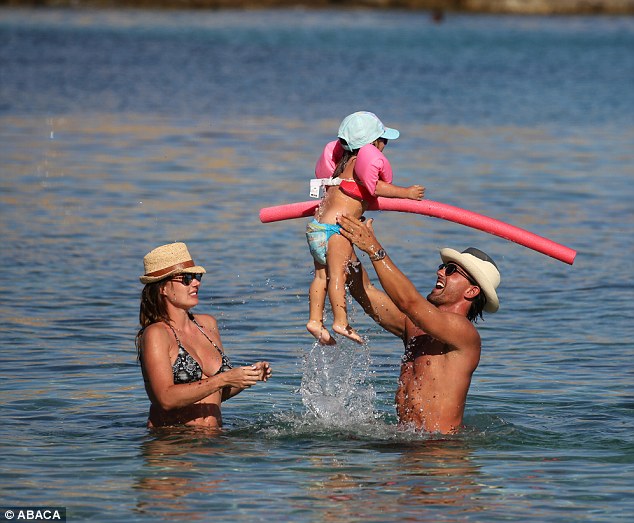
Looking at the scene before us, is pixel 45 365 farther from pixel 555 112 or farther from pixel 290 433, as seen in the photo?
pixel 555 112

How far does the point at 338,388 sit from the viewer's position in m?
9.88

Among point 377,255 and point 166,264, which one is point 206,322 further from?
point 377,255

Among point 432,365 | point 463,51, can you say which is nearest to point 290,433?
point 432,365

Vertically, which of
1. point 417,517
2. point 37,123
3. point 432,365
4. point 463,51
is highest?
point 463,51

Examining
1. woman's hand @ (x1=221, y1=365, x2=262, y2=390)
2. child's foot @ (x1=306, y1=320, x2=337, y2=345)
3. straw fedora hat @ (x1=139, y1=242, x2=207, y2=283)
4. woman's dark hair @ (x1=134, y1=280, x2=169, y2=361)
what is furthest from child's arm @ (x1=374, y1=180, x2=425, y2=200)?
woman's dark hair @ (x1=134, y1=280, x2=169, y2=361)

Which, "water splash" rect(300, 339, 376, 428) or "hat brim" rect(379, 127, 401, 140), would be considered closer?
"hat brim" rect(379, 127, 401, 140)

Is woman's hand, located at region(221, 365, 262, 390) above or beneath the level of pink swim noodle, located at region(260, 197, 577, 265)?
beneath

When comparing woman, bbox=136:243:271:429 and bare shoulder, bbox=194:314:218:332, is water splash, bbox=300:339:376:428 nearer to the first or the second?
bare shoulder, bbox=194:314:218:332

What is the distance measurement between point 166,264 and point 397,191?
1.41 m

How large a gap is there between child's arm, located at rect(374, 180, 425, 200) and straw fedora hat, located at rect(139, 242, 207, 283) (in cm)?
114

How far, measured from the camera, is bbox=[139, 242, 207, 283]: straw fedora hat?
8133 millimetres

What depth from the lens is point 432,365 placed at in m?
8.48

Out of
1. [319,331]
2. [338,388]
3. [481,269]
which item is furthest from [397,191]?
[338,388]

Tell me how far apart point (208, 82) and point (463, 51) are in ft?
53.2
